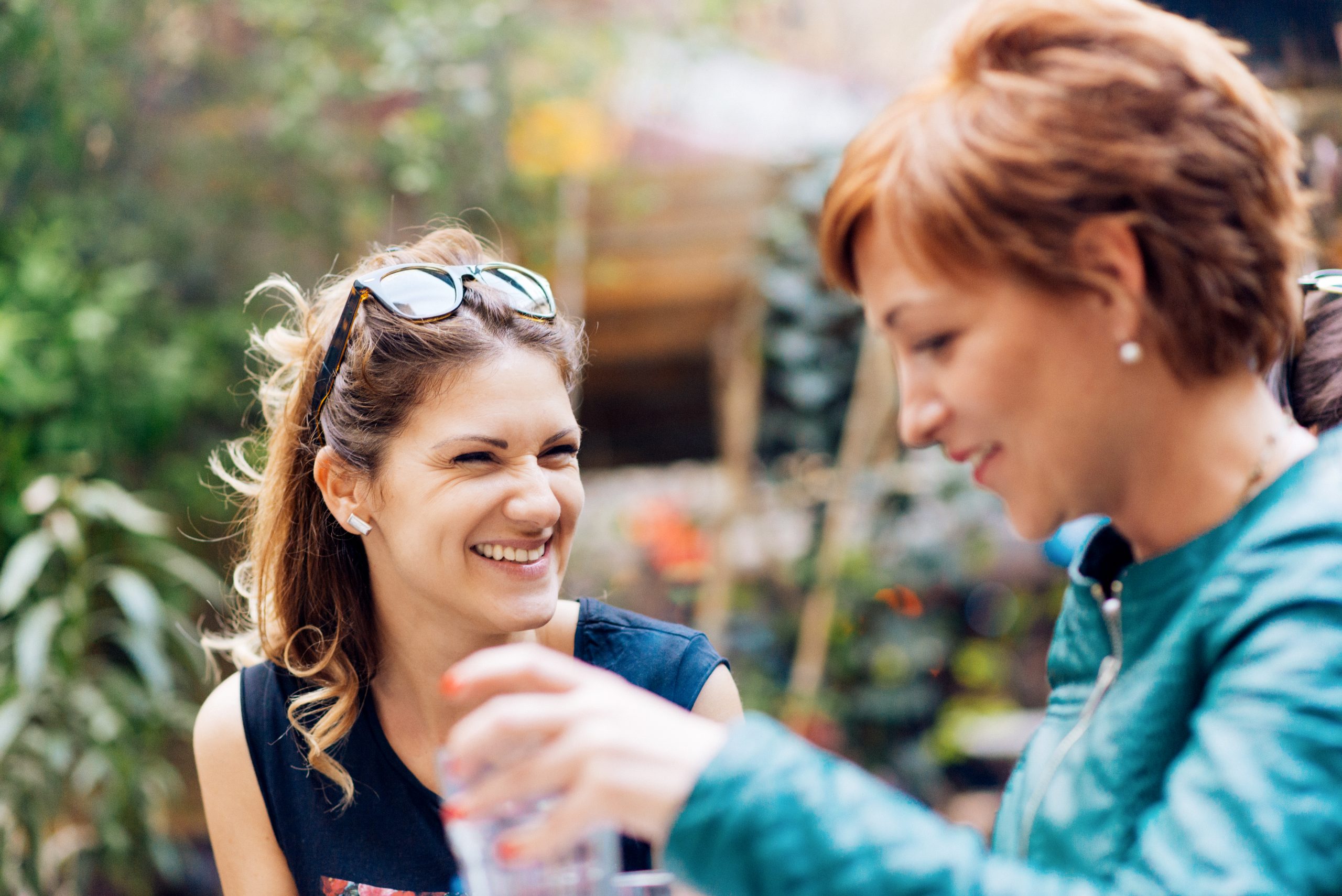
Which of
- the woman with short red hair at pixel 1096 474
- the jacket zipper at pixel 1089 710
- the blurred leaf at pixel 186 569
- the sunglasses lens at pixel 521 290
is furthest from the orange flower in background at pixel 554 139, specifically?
the jacket zipper at pixel 1089 710

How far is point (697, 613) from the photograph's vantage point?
3.95 m

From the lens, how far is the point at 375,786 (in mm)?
1551

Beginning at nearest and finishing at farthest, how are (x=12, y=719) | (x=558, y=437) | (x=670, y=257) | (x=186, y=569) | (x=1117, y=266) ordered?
(x=1117, y=266) < (x=558, y=437) < (x=12, y=719) < (x=186, y=569) < (x=670, y=257)

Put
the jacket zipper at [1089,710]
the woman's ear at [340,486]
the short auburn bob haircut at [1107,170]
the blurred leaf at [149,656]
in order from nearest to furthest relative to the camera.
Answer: the short auburn bob haircut at [1107,170], the jacket zipper at [1089,710], the woman's ear at [340,486], the blurred leaf at [149,656]

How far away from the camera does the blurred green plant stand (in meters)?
2.44

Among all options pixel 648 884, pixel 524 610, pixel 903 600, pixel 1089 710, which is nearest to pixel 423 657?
pixel 524 610

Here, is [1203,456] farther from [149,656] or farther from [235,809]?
[149,656]

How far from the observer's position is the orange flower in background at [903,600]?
12.6 feet

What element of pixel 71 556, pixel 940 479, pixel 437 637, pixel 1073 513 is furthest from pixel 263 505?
pixel 940 479

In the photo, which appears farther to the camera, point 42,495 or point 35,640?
point 42,495

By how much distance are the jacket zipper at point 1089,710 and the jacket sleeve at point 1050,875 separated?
16cm

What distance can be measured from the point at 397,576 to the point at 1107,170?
1205 mm

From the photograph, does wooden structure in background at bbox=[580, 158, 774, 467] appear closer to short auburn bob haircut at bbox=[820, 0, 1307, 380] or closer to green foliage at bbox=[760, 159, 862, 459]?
green foliage at bbox=[760, 159, 862, 459]

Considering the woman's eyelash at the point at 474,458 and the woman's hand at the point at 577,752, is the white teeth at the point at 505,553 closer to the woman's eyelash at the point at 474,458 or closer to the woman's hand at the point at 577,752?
the woman's eyelash at the point at 474,458
